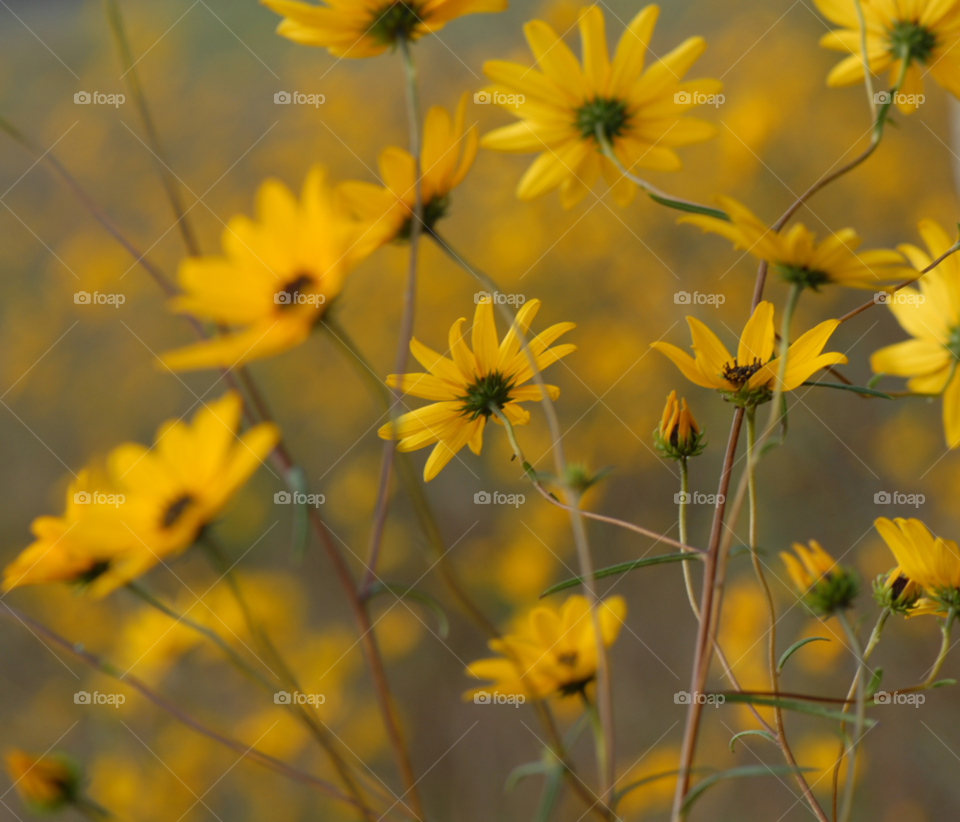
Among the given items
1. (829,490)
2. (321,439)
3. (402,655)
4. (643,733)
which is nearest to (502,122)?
(321,439)

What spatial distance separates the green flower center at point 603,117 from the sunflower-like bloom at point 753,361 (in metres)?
0.17

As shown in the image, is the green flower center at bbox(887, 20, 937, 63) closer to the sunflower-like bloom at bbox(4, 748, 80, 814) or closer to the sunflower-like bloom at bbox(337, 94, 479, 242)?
the sunflower-like bloom at bbox(337, 94, 479, 242)

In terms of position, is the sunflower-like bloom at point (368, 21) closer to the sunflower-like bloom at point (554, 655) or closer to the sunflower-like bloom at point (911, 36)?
the sunflower-like bloom at point (911, 36)

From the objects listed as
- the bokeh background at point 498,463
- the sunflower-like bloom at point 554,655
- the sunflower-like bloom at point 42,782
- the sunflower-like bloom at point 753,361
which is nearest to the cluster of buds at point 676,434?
the sunflower-like bloom at point 753,361

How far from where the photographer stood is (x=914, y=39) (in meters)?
0.47

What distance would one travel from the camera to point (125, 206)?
3.16 meters

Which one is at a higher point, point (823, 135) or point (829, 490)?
point (823, 135)

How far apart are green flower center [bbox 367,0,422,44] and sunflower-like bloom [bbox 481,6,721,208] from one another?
76 millimetres

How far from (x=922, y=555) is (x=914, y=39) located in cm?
37

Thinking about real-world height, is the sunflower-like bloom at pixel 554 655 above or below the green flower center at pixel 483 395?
below

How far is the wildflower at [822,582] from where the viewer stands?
475 mm

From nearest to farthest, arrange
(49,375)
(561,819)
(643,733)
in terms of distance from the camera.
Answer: (561,819)
(643,733)
(49,375)

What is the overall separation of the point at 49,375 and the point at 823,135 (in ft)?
10.4

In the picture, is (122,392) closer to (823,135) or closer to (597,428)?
(597,428)
